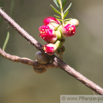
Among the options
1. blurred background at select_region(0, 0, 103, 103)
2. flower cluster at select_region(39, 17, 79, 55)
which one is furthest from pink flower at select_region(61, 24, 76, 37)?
blurred background at select_region(0, 0, 103, 103)

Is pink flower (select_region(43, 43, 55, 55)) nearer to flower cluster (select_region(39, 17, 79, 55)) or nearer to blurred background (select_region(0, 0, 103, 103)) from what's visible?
flower cluster (select_region(39, 17, 79, 55))

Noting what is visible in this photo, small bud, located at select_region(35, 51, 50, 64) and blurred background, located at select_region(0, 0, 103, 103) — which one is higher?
blurred background, located at select_region(0, 0, 103, 103)

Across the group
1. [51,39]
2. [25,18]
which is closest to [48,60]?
[51,39]

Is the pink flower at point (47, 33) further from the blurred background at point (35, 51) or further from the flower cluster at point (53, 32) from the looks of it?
the blurred background at point (35, 51)

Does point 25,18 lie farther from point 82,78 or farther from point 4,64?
point 82,78

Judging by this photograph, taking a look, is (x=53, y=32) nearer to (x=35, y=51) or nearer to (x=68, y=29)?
(x=68, y=29)

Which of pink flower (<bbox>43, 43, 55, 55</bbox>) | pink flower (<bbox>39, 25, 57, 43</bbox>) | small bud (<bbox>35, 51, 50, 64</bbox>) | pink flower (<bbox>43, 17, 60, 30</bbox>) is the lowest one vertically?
small bud (<bbox>35, 51, 50, 64</bbox>)

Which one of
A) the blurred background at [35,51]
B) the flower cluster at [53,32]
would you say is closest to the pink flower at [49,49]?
the flower cluster at [53,32]
